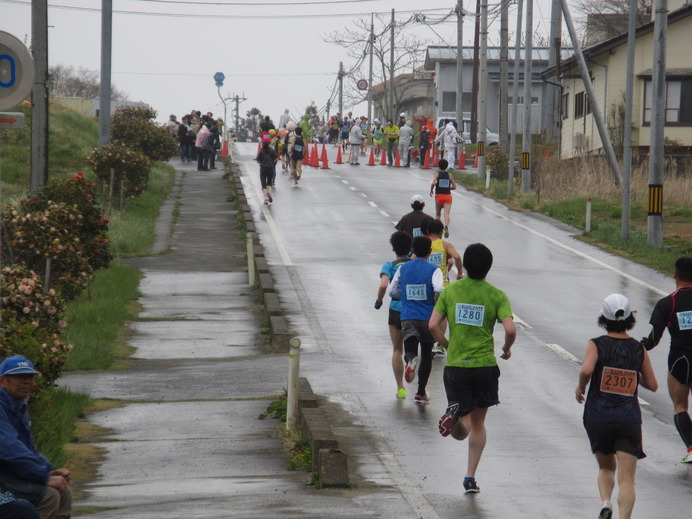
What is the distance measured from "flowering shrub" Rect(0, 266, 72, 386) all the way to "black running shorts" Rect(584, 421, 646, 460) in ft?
14.8

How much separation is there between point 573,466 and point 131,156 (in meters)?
21.3

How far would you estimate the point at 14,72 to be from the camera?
7332 mm

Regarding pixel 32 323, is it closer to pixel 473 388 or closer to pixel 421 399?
pixel 473 388

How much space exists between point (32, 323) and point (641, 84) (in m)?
38.4

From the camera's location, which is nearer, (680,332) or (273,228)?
(680,332)

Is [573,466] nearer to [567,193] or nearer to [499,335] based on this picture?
[499,335]

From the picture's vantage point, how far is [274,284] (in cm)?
2103

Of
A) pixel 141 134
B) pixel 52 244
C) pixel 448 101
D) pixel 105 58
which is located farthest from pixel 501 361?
pixel 448 101

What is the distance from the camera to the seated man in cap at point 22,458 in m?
Answer: 6.47

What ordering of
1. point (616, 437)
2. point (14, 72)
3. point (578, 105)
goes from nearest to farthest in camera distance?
point (14, 72) → point (616, 437) → point (578, 105)

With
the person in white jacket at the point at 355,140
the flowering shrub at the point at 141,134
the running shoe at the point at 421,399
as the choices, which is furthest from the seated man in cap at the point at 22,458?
the person in white jacket at the point at 355,140

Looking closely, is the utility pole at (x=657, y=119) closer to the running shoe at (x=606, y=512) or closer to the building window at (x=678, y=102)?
the running shoe at (x=606, y=512)

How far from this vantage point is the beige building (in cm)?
4409

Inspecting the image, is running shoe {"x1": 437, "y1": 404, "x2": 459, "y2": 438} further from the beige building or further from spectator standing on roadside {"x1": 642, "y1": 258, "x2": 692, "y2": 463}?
the beige building
